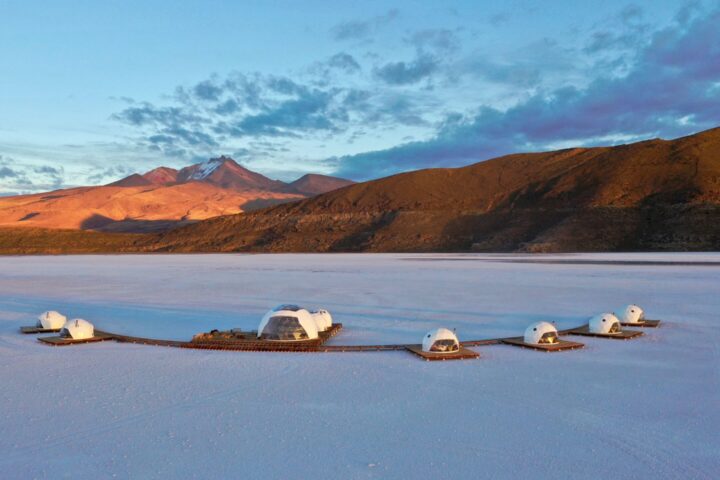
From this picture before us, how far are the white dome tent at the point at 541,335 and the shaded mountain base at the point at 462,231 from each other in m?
75.0

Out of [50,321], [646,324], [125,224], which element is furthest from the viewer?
[125,224]

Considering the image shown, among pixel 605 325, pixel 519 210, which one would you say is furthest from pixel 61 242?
pixel 605 325

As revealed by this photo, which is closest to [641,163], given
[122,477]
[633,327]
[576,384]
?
[633,327]

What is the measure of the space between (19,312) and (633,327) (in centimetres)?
2270

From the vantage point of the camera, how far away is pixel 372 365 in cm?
1394

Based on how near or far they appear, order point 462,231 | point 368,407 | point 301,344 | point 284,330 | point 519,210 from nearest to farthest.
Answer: point 368,407 < point 301,344 < point 284,330 < point 462,231 < point 519,210

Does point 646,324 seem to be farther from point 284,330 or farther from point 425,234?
point 425,234

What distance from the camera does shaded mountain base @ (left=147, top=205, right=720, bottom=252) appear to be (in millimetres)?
87688

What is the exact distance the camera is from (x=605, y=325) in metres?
17.5

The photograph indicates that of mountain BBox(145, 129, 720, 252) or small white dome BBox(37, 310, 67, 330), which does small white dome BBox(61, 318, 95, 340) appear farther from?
mountain BBox(145, 129, 720, 252)

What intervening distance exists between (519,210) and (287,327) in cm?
9958

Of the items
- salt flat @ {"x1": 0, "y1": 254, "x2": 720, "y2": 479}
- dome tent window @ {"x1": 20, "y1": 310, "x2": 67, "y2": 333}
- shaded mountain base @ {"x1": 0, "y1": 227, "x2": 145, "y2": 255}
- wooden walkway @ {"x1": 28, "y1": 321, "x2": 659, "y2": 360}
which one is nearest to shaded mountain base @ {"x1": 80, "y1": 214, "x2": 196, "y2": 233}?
shaded mountain base @ {"x1": 0, "y1": 227, "x2": 145, "y2": 255}

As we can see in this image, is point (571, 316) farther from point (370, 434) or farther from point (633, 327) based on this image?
point (370, 434)

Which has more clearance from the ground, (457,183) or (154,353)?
(457,183)
